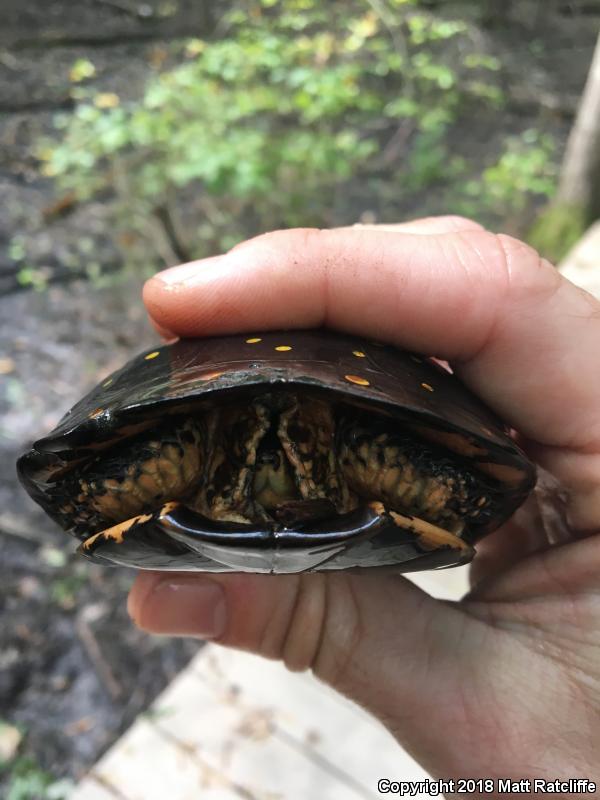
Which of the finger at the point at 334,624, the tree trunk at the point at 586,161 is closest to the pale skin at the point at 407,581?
the finger at the point at 334,624

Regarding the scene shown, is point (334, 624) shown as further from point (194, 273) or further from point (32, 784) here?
point (32, 784)

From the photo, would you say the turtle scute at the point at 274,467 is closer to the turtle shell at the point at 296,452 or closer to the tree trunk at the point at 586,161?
the turtle shell at the point at 296,452

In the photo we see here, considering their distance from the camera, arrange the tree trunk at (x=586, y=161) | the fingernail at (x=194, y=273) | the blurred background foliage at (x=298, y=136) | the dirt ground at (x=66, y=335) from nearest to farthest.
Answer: the fingernail at (x=194, y=273)
the dirt ground at (x=66, y=335)
the blurred background foliage at (x=298, y=136)
the tree trunk at (x=586, y=161)

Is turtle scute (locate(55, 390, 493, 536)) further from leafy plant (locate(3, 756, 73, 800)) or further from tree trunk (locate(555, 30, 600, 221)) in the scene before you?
tree trunk (locate(555, 30, 600, 221))

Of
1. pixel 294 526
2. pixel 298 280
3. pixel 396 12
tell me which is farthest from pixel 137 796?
pixel 396 12

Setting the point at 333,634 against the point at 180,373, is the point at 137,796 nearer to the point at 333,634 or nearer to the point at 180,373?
the point at 333,634

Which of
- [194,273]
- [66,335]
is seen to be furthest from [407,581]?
[66,335]
